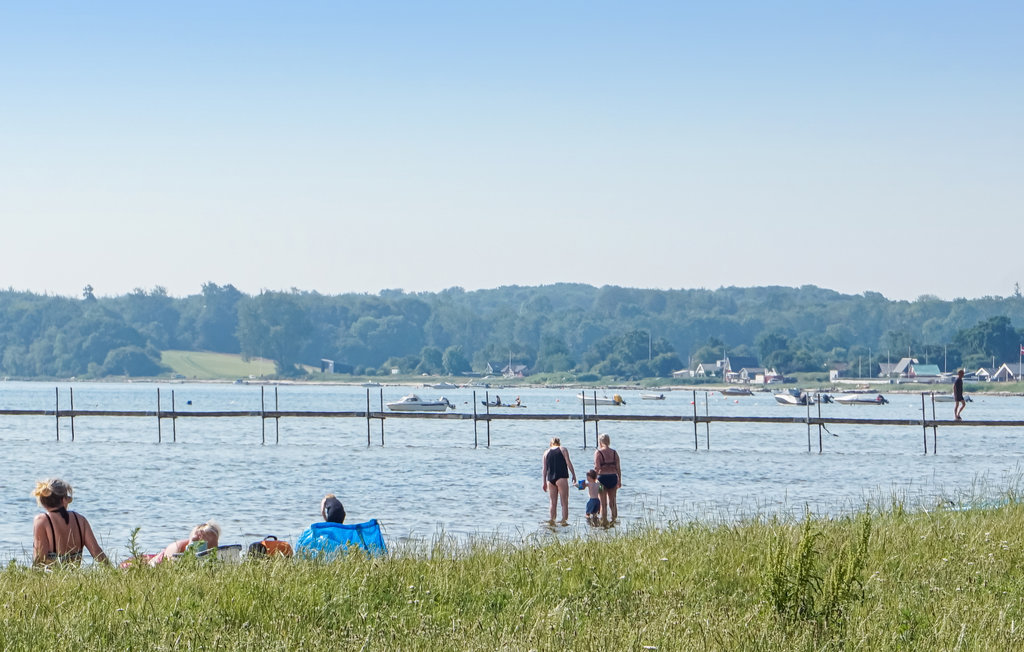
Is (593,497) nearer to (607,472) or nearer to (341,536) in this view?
(607,472)

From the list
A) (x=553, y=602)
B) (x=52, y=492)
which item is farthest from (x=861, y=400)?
(x=553, y=602)

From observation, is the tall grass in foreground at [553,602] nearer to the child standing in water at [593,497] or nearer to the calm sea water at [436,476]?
the calm sea water at [436,476]

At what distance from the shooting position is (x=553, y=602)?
31.6 feet

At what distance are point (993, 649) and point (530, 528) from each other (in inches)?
650

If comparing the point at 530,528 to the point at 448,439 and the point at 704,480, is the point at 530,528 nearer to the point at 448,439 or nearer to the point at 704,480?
the point at 704,480

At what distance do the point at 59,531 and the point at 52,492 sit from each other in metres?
0.46

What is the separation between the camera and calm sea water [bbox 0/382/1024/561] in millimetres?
25375

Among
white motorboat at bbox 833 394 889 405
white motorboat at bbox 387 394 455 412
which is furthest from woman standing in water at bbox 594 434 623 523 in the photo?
white motorboat at bbox 833 394 889 405

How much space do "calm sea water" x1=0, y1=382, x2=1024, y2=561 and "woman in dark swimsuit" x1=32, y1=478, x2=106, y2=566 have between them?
2370mm

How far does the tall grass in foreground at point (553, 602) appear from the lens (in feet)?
26.4

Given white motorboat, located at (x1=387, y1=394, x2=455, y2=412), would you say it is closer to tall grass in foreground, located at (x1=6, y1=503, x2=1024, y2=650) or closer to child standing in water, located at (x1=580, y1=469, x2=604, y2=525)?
child standing in water, located at (x1=580, y1=469, x2=604, y2=525)

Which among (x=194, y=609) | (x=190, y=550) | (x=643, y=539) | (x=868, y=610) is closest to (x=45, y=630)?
(x=194, y=609)

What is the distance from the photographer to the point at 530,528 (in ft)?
77.9

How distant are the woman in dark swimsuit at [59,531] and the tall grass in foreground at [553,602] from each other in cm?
112
